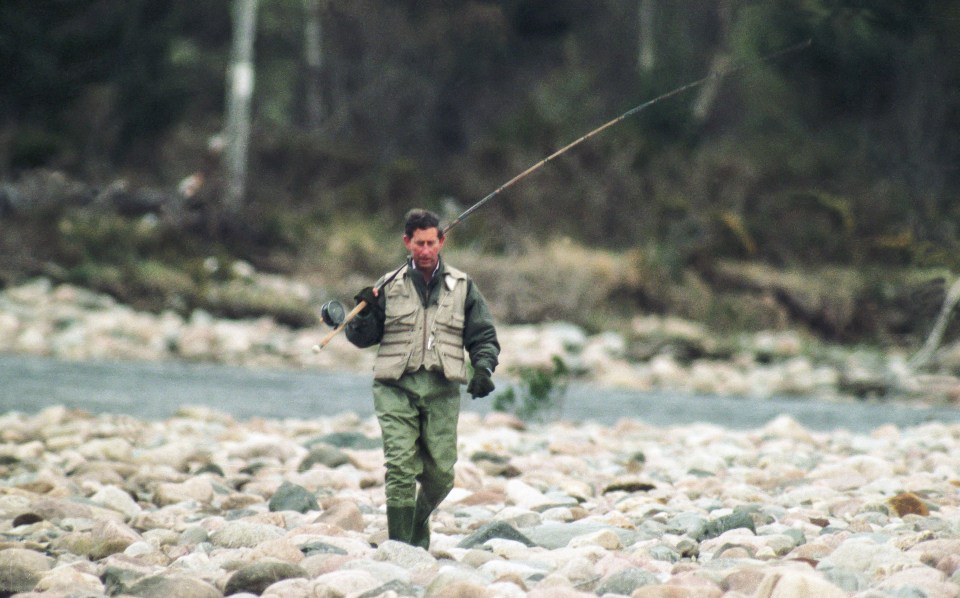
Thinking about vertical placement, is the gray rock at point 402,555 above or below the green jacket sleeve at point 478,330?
below

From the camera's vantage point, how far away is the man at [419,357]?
4.51m

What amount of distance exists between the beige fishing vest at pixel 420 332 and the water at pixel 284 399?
502 cm

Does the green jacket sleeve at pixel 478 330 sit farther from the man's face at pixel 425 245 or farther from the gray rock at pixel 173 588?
the gray rock at pixel 173 588

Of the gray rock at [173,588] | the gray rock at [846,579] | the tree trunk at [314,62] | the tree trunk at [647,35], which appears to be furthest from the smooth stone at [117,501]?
the tree trunk at [647,35]

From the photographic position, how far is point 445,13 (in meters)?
26.5

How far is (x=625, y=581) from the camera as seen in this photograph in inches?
149

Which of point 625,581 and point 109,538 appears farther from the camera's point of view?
point 109,538

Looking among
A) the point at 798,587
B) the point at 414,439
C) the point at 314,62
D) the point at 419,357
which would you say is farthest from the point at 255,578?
the point at 314,62

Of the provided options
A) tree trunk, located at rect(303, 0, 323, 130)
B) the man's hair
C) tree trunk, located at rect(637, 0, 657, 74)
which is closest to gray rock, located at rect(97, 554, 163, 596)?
the man's hair

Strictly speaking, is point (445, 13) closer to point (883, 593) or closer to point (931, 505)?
point (931, 505)

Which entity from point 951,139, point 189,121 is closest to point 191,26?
point 189,121

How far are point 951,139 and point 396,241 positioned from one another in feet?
23.6

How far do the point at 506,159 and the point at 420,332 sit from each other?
17.9 m

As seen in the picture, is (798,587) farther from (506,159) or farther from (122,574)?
(506,159)
